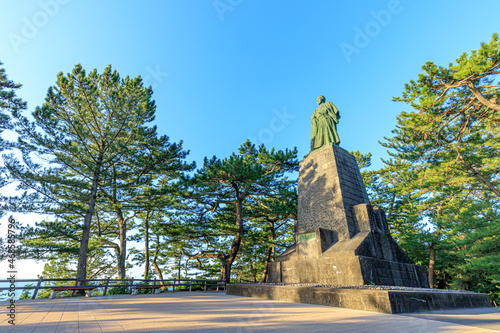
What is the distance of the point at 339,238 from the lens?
9164 millimetres

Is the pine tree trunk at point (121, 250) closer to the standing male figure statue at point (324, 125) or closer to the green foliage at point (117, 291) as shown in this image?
the green foliage at point (117, 291)

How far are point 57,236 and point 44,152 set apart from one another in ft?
13.6

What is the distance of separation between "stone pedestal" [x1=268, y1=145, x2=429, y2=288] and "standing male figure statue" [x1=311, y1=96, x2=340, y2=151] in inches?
25.0

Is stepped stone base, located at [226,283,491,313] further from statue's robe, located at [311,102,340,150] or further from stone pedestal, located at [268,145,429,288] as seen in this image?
statue's robe, located at [311,102,340,150]

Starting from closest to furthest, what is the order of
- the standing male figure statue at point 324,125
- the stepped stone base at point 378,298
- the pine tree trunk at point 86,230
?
the stepped stone base at point 378,298 → the pine tree trunk at point 86,230 → the standing male figure statue at point 324,125

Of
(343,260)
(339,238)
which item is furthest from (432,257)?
(343,260)

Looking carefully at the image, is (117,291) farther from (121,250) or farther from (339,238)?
(339,238)

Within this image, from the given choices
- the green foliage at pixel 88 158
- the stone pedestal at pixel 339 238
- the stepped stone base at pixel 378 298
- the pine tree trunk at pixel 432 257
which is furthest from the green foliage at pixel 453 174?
the green foliage at pixel 88 158

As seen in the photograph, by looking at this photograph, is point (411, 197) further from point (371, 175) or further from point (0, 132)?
point (0, 132)

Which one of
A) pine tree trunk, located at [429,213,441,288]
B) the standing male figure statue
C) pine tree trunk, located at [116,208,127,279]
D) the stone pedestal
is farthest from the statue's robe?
pine tree trunk, located at [116,208,127,279]

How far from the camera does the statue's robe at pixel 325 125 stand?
469 inches

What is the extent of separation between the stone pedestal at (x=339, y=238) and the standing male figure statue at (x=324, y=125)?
63 cm

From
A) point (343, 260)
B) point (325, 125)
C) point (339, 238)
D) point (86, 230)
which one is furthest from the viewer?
point (325, 125)

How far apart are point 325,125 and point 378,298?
28.4 ft
